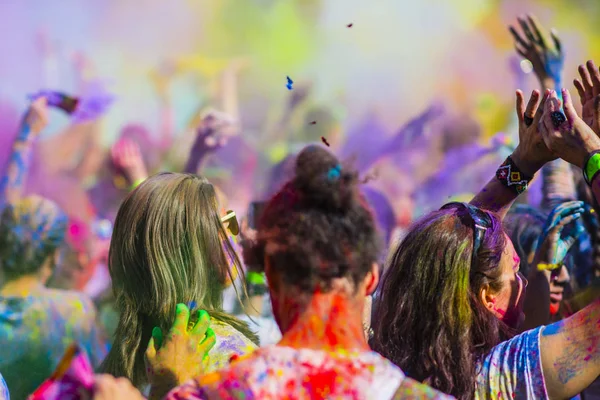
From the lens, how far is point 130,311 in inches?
86.0

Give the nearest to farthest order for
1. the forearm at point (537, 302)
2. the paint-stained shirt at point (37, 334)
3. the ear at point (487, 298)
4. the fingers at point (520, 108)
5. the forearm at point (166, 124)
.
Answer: the ear at point (487, 298) < the fingers at point (520, 108) < the forearm at point (537, 302) < the paint-stained shirt at point (37, 334) < the forearm at point (166, 124)

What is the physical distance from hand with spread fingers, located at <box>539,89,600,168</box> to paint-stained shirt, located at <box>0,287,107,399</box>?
2.09 metres

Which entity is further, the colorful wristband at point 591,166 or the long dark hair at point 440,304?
the long dark hair at point 440,304

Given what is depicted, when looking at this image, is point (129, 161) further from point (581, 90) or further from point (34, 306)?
point (581, 90)

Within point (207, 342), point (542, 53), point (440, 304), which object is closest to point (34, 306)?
point (207, 342)

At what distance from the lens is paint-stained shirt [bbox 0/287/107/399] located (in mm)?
3025

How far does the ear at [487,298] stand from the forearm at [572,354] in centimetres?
30

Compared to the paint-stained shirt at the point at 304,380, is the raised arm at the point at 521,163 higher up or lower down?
higher up

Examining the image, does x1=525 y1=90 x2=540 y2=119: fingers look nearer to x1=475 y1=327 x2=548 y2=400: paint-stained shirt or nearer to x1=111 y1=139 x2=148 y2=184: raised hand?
x1=475 y1=327 x2=548 y2=400: paint-stained shirt

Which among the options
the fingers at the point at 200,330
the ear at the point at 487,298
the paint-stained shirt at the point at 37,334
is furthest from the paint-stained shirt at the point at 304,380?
the paint-stained shirt at the point at 37,334

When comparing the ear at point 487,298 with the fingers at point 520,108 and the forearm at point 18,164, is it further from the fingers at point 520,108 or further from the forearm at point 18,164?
the forearm at point 18,164

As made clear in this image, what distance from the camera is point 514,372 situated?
5.68 feet

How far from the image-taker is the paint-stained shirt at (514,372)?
1.69 meters

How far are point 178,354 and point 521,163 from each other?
3.90ft
